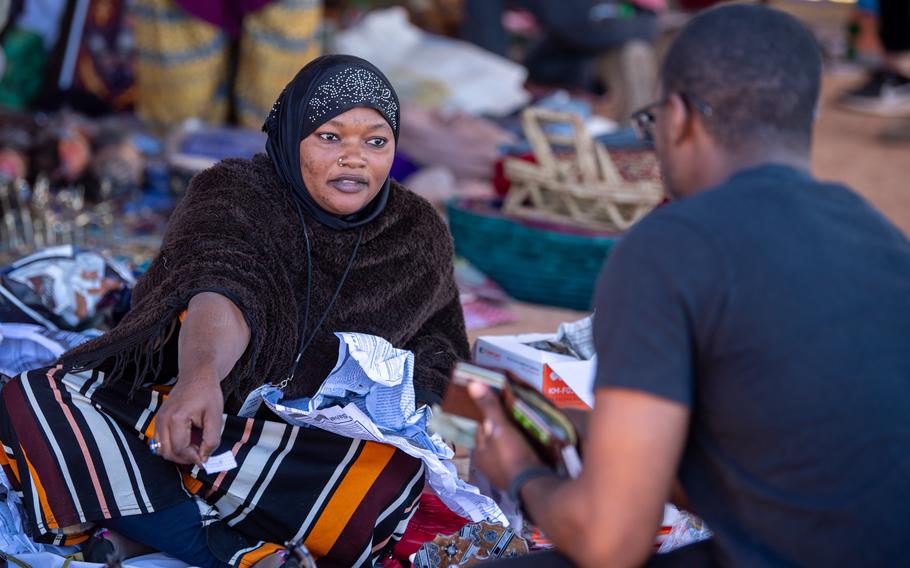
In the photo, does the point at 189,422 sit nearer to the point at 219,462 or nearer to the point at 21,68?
the point at 219,462

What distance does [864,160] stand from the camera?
7930mm

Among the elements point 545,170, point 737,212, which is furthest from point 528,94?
point 737,212

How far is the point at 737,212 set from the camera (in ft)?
5.04

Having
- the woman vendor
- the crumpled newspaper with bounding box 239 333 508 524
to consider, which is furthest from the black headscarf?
the crumpled newspaper with bounding box 239 333 508 524

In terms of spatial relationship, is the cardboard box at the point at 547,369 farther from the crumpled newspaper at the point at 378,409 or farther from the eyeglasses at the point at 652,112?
the eyeglasses at the point at 652,112

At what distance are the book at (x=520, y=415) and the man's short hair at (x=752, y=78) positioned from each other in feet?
1.59

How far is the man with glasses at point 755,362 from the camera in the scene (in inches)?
58.7

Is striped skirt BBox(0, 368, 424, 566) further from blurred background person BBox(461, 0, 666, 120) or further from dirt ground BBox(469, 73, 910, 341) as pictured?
blurred background person BBox(461, 0, 666, 120)

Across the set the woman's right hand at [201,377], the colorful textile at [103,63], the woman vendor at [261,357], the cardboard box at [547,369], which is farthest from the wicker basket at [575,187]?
the colorful textile at [103,63]

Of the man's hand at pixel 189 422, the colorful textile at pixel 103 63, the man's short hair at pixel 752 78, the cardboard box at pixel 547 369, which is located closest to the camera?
the man's short hair at pixel 752 78

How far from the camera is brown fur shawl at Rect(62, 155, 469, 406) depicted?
2.38 m

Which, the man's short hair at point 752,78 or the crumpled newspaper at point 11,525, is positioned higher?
the man's short hair at point 752,78

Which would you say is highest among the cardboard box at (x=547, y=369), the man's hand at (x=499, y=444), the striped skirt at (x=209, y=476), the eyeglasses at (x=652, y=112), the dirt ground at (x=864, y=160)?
the eyeglasses at (x=652, y=112)

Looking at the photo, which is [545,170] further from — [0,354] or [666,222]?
[666,222]
